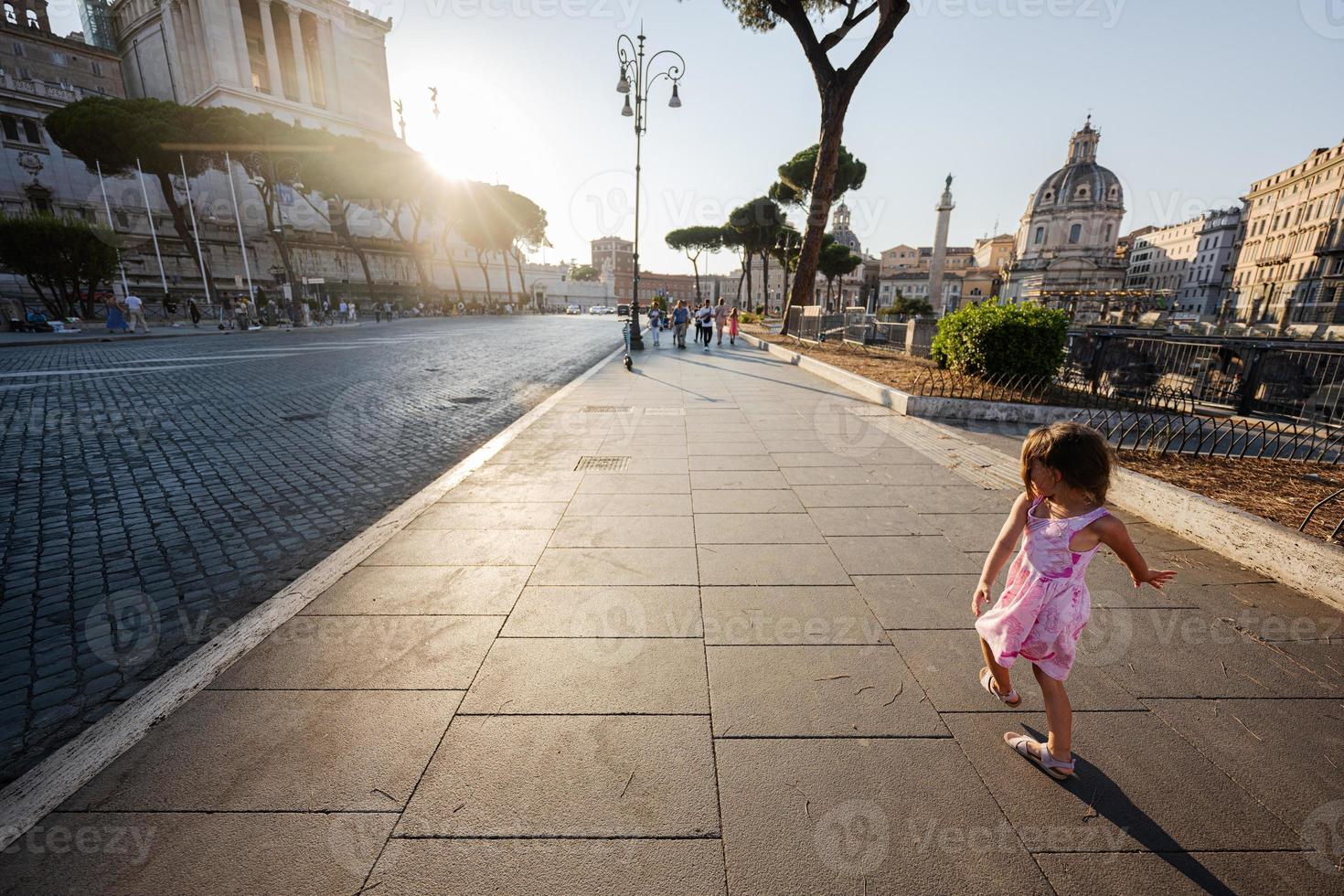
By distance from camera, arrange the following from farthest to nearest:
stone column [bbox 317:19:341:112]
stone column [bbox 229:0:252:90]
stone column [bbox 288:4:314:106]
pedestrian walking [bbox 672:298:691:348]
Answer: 1. stone column [bbox 317:19:341:112]
2. stone column [bbox 288:4:314:106]
3. stone column [bbox 229:0:252:90]
4. pedestrian walking [bbox 672:298:691:348]

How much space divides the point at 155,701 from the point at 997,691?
3600 millimetres

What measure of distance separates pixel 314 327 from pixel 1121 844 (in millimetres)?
37752

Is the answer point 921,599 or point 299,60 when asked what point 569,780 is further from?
point 299,60

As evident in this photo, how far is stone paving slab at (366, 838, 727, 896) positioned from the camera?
4.96ft

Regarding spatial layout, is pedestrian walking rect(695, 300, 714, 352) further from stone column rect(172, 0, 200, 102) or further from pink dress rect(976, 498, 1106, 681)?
stone column rect(172, 0, 200, 102)

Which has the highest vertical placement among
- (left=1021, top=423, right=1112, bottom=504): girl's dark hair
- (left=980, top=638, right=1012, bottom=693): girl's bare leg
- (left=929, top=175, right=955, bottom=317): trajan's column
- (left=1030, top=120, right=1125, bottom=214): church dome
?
(left=1030, top=120, right=1125, bottom=214): church dome

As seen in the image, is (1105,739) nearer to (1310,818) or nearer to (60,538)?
(1310,818)

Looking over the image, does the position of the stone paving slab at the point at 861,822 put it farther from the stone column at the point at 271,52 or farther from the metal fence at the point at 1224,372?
the stone column at the point at 271,52

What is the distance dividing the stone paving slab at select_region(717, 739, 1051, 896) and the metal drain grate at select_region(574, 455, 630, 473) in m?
3.56

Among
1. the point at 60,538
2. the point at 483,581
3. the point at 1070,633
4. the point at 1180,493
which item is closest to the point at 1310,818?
the point at 1070,633

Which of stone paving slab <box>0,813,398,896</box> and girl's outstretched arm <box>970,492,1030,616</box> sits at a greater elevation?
girl's outstretched arm <box>970,492,1030,616</box>

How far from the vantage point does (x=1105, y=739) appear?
2.07m

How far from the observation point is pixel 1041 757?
1.95m

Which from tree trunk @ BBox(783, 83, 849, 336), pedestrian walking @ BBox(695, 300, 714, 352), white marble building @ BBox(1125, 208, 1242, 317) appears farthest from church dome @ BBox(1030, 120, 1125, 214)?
pedestrian walking @ BBox(695, 300, 714, 352)
